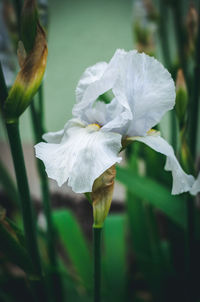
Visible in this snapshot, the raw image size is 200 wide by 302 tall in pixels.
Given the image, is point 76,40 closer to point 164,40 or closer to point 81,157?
point 164,40

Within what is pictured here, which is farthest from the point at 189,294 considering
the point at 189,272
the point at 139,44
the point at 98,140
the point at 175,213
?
the point at 139,44

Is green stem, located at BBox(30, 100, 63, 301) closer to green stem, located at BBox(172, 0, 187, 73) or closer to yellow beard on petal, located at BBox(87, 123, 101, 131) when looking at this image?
yellow beard on petal, located at BBox(87, 123, 101, 131)

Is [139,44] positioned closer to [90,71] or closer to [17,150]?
[90,71]

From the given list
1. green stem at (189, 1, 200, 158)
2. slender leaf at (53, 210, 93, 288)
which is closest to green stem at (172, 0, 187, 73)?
green stem at (189, 1, 200, 158)

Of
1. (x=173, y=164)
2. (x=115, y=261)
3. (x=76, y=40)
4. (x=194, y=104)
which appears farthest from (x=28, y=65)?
(x=76, y=40)

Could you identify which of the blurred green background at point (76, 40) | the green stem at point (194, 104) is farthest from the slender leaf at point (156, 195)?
the blurred green background at point (76, 40)

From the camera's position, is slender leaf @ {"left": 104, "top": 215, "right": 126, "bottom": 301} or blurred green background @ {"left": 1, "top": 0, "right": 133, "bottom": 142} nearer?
slender leaf @ {"left": 104, "top": 215, "right": 126, "bottom": 301}
